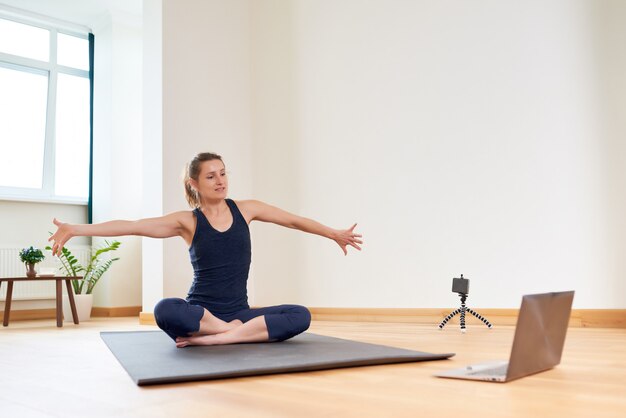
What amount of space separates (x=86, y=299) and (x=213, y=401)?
14.6ft

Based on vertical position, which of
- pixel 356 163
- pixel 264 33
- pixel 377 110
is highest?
pixel 264 33

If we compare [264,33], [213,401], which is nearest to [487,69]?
[264,33]

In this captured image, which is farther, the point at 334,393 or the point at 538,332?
the point at 538,332

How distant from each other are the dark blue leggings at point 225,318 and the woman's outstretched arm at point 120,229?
313 millimetres

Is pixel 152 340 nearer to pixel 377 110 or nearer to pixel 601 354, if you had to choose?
pixel 601 354

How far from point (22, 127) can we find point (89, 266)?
1.60 m

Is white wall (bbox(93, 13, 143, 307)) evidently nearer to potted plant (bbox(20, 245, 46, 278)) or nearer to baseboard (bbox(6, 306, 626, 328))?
potted plant (bbox(20, 245, 46, 278))

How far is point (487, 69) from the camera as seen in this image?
4043 millimetres

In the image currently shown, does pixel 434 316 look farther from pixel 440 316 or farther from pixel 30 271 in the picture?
pixel 30 271

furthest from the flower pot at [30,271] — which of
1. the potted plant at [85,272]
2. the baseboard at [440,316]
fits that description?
Answer: the baseboard at [440,316]

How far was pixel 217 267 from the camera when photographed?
2793mm

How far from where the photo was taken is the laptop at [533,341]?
1.58 metres

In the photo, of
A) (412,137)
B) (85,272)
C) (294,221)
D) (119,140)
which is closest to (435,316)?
(412,137)

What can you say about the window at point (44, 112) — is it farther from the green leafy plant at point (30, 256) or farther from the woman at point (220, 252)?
the woman at point (220, 252)
